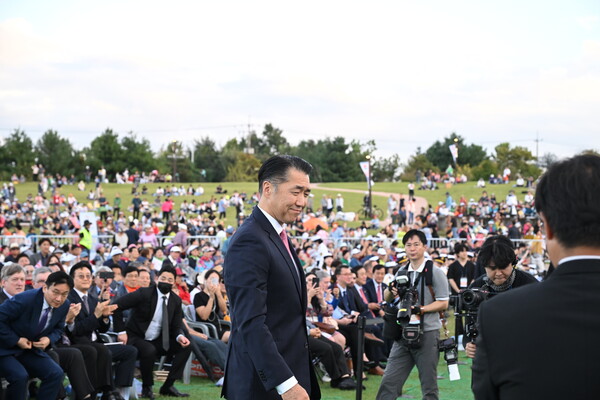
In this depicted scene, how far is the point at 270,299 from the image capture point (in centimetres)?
388

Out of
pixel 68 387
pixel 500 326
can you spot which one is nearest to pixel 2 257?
pixel 68 387

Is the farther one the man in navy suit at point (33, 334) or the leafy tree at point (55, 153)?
the leafy tree at point (55, 153)

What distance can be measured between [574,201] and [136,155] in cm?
9013

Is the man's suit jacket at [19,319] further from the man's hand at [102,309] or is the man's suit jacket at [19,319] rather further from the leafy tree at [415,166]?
the leafy tree at [415,166]

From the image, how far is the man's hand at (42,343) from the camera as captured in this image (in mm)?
7266

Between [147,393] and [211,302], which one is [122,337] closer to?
[147,393]

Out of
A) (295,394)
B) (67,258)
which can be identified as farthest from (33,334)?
(67,258)

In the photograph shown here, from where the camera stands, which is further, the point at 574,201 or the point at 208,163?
the point at 208,163

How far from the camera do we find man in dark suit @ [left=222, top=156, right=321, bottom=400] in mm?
3680

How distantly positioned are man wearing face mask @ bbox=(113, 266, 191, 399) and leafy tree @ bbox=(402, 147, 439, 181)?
3264 inches

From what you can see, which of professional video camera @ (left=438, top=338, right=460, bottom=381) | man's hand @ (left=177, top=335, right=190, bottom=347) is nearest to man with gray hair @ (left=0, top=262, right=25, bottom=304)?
man's hand @ (left=177, top=335, right=190, bottom=347)

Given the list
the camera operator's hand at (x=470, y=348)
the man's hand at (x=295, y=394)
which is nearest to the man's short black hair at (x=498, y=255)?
the camera operator's hand at (x=470, y=348)

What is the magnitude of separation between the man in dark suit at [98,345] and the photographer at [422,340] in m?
3.36

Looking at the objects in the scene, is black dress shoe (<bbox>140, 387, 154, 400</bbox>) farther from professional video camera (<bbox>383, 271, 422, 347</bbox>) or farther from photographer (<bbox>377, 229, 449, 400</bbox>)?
professional video camera (<bbox>383, 271, 422, 347</bbox>)
